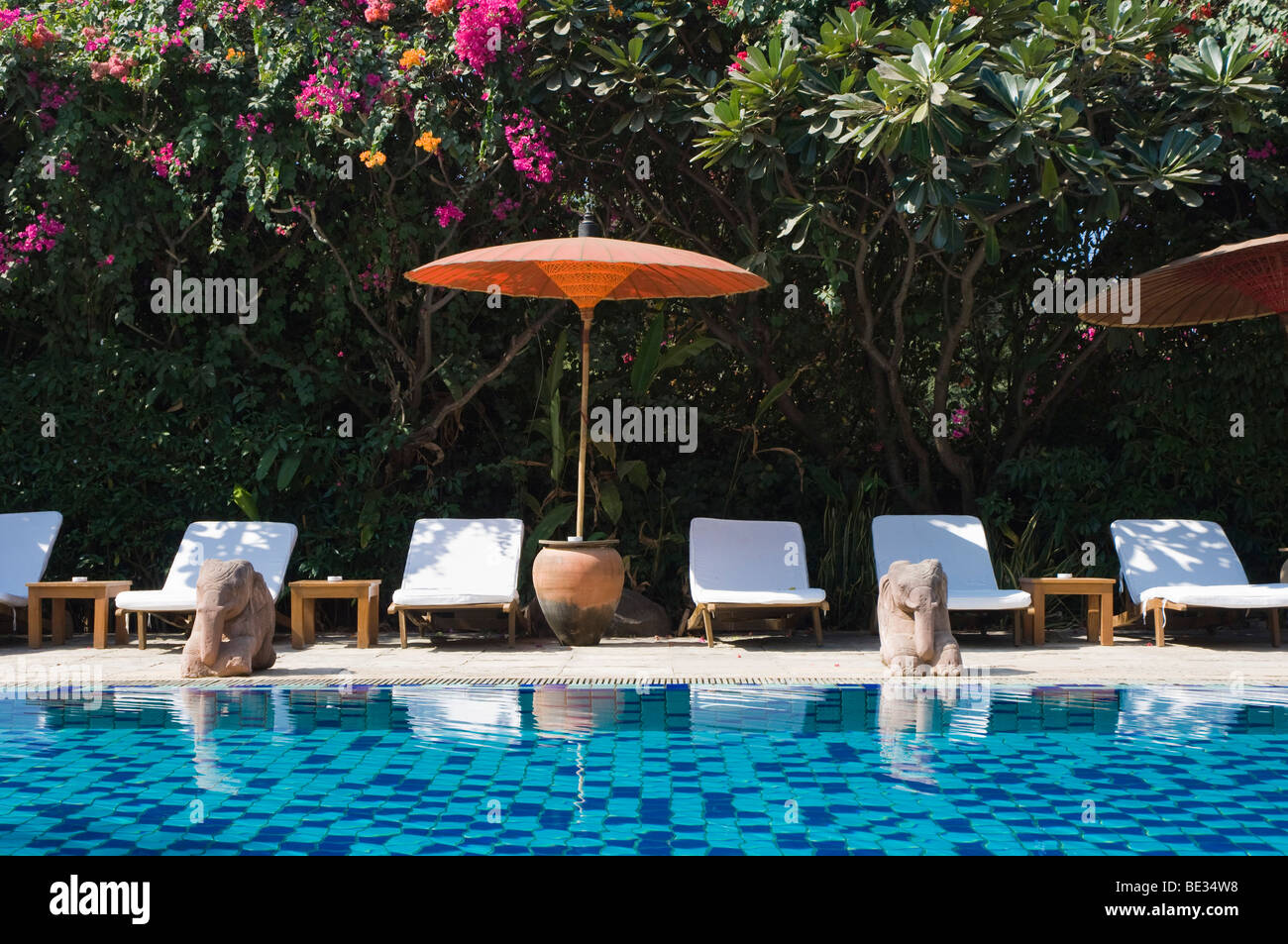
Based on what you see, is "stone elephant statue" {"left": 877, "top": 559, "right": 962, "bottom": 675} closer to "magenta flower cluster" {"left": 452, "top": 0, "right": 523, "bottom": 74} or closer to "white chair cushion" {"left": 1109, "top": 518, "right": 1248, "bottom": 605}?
"white chair cushion" {"left": 1109, "top": 518, "right": 1248, "bottom": 605}

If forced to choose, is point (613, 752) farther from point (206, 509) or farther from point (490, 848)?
point (206, 509)

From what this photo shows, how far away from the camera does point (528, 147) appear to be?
9.04 meters

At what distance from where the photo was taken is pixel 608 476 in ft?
32.3

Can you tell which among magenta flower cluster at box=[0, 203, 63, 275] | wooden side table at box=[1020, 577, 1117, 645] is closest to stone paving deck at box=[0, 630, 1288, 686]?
wooden side table at box=[1020, 577, 1117, 645]

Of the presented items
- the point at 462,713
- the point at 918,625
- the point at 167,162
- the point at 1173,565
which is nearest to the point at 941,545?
the point at 1173,565

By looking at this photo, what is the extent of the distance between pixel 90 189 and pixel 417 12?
2800mm

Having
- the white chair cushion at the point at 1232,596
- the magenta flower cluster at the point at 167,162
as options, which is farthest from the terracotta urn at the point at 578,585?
the magenta flower cluster at the point at 167,162

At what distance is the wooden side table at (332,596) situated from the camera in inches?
331

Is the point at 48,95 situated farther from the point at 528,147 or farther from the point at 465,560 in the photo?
the point at 465,560

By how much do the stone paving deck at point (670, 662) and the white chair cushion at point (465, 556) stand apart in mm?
422

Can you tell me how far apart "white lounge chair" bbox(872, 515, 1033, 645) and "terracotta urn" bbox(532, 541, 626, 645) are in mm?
1933

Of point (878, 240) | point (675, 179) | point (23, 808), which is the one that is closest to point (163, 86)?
point (675, 179)

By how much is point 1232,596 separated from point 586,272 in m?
4.76

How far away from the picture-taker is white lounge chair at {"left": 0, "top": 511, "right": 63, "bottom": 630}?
8.78 meters
